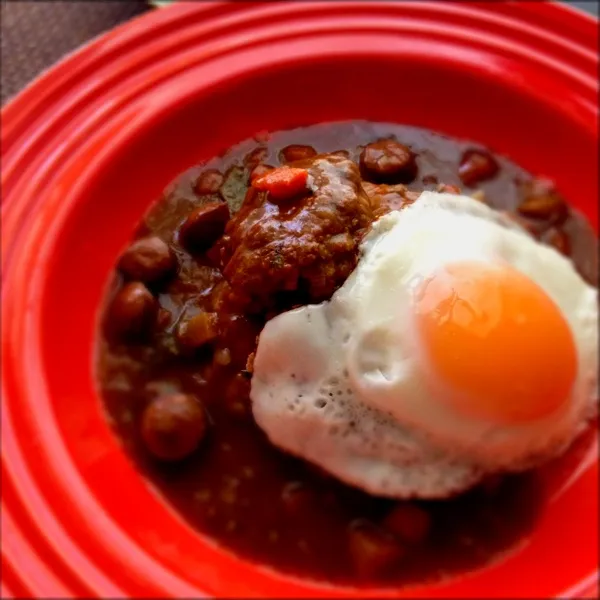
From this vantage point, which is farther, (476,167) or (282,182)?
(476,167)

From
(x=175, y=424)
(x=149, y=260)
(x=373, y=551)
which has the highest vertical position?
(x=149, y=260)

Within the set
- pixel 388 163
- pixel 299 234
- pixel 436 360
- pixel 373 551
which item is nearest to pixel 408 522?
pixel 373 551

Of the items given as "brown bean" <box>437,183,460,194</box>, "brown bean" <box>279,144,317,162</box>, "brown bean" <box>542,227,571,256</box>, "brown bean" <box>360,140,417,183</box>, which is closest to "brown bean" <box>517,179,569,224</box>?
"brown bean" <box>542,227,571,256</box>

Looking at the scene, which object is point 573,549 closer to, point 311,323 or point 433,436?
point 433,436

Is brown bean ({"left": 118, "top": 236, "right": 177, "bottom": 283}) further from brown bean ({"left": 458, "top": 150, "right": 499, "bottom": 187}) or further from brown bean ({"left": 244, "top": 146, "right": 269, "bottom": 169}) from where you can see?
brown bean ({"left": 458, "top": 150, "right": 499, "bottom": 187})

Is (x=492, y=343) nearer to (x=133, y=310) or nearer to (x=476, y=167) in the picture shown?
(x=476, y=167)

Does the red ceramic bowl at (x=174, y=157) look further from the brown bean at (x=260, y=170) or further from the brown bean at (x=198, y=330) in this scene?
the brown bean at (x=198, y=330)
